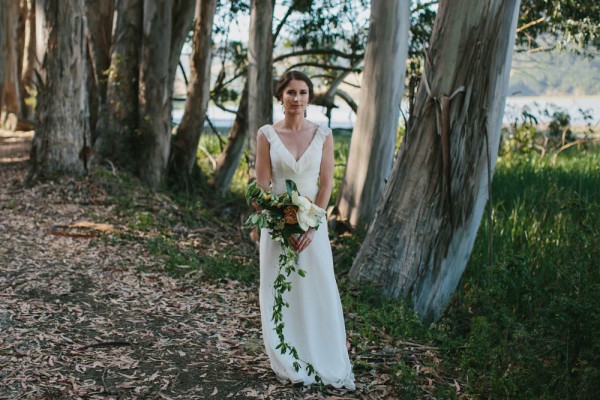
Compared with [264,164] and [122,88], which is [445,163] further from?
[122,88]

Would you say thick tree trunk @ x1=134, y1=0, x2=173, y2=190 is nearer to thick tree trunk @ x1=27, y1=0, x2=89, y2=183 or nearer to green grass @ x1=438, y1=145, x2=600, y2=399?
thick tree trunk @ x1=27, y1=0, x2=89, y2=183

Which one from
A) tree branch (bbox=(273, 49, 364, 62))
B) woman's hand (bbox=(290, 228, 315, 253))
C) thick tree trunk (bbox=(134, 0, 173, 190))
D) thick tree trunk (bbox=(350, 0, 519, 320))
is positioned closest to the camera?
woman's hand (bbox=(290, 228, 315, 253))

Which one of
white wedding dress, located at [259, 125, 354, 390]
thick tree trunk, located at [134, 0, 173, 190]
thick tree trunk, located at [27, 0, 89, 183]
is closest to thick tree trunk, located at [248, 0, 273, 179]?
thick tree trunk, located at [134, 0, 173, 190]

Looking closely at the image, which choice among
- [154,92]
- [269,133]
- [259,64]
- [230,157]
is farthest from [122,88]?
[269,133]

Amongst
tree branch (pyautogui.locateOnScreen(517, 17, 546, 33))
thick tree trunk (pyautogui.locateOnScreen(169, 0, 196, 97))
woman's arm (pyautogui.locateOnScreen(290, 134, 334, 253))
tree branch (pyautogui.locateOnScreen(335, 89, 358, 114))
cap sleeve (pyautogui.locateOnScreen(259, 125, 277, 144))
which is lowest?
woman's arm (pyautogui.locateOnScreen(290, 134, 334, 253))

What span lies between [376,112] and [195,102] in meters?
3.76

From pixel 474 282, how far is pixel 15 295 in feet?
15.8

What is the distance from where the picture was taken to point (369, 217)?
1117cm

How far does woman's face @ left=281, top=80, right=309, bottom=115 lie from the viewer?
486 cm

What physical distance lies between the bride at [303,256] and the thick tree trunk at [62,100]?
21.4 feet

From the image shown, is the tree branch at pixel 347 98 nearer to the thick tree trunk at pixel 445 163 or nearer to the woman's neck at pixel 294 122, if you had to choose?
the thick tree trunk at pixel 445 163

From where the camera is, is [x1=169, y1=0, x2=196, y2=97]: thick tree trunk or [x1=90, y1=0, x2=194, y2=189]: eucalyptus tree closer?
[x1=90, y1=0, x2=194, y2=189]: eucalyptus tree

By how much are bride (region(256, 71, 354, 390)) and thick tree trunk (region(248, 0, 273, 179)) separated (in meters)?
6.51

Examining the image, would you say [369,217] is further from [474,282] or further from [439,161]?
[439,161]
